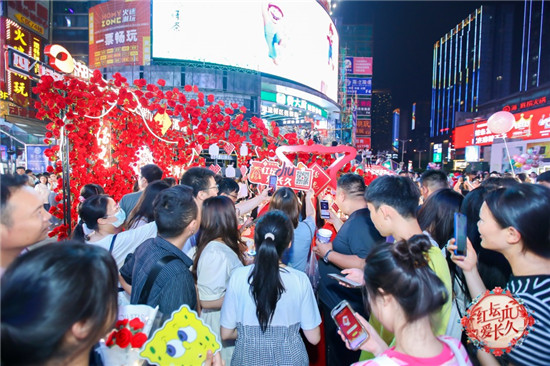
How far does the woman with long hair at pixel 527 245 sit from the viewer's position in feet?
4.83

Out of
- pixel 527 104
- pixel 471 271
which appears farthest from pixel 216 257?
pixel 527 104

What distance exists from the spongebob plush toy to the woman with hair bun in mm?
625

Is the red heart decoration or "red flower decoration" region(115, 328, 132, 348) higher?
the red heart decoration

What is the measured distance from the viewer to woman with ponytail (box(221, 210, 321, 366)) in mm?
1938

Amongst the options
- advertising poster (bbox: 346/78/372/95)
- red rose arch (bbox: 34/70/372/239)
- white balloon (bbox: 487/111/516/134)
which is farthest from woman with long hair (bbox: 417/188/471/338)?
advertising poster (bbox: 346/78/372/95)

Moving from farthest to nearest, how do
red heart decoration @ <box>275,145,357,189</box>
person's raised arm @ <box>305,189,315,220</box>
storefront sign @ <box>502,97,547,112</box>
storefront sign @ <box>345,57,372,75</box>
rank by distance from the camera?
storefront sign @ <box>345,57,372,75</box> → storefront sign @ <box>502,97,547,112</box> → red heart decoration @ <box>275,145,357,189</box> → person's raised arm @ <box>305,189,315,220</box>

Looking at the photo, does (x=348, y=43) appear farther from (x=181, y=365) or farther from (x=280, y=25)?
(x=181, y=365)

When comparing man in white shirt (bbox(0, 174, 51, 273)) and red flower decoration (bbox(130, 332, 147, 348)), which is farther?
man in white shirt (bbox(0, 174, 51, 273))

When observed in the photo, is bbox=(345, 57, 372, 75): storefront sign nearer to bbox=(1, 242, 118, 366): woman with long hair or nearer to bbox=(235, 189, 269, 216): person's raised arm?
bbox=(235, 189, 269, 216): person's raised arm

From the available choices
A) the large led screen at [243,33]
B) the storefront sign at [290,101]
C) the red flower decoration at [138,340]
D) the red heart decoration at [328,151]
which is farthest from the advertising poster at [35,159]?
the storefront sign at [290,101]

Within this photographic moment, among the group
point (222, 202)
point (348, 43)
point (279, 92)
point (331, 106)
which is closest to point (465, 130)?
point (331, 106)

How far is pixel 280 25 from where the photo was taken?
22844 millimetres

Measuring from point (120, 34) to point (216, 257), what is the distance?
2505 centimetres

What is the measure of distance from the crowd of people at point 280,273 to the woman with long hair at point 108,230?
12 millimetres
